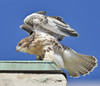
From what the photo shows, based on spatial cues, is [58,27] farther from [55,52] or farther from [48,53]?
[48,53]

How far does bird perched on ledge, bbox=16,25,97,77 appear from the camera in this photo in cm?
439

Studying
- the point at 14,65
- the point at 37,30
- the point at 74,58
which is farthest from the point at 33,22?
the point at 14,65

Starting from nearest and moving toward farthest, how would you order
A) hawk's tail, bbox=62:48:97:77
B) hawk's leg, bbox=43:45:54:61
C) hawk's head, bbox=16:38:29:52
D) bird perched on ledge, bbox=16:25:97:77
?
hawk's leg, bbox=43:45:54:61 < bird perched on ledge, bbox=16:25:97:77 < hawk's head, bbox=16:38:29:52 < hawk's tail, bbox=62:48:97:77

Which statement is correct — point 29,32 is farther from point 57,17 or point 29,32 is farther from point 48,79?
point 48,79

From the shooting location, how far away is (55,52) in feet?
14.8

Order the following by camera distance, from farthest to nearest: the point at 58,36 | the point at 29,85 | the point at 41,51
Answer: the point at 58,36, the point at 41,51, the point at 29,85

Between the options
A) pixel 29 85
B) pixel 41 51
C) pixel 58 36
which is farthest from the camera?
pixel 58 36

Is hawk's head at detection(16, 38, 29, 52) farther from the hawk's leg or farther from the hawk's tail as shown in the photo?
the hawk's tail

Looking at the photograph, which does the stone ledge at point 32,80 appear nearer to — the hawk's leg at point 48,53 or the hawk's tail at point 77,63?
the hawk's leg at point 48,53

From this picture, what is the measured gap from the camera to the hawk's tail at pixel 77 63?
4.66 m

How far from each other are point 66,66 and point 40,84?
97.1 inches

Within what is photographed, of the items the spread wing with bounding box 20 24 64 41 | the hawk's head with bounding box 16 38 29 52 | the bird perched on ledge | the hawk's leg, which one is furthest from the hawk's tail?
the hawk's head with bounding box 16 38 29 52

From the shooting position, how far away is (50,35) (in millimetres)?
4645

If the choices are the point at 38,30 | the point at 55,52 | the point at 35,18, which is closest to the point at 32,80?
the point at 55,52
